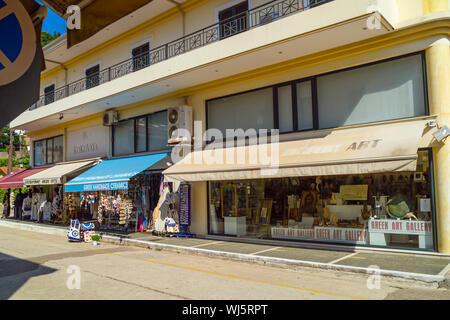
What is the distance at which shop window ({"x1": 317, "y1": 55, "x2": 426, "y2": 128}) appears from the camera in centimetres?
968

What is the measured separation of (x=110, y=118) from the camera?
58.5 ft

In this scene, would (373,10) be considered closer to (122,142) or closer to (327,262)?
(327,262)

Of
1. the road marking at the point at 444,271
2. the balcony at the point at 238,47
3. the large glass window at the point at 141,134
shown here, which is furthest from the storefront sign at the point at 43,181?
the road marking at the point at 444,271

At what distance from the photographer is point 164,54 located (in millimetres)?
15391

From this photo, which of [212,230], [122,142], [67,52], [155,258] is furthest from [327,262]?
[67,52]

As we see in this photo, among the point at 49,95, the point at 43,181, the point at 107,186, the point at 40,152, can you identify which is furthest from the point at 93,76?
the point at 40,152

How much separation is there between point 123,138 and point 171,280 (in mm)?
11569

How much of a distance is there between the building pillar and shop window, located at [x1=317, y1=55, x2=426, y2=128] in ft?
1.27

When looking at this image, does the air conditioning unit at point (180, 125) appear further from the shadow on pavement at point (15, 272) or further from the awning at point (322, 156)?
the shadow on pavement at point (15, 272)

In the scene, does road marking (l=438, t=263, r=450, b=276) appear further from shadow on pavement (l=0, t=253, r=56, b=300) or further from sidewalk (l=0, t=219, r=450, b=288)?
shadow on pavement (l=0, t=253, r=56, b=300)

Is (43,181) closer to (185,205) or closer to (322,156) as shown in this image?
(185,205)

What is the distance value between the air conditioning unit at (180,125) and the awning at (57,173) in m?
6.40

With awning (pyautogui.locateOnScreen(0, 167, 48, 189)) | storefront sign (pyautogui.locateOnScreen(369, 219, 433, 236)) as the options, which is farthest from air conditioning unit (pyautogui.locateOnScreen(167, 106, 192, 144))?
awning (pyautogui.locateOnScreen(0, 167, 48, 189))

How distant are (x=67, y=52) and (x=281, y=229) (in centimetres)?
1523
